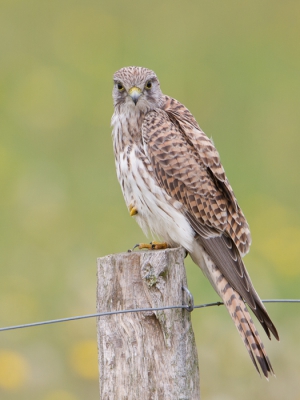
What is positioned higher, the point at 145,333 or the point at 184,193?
the point at 184,193

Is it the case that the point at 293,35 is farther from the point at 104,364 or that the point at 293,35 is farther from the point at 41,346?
the point at 104,364

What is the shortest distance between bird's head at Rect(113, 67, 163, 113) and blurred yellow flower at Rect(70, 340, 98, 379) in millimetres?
1916

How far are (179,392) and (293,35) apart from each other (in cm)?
925

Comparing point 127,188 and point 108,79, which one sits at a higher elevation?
point 108,79

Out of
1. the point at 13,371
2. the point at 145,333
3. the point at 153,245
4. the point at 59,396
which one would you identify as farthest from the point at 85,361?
the point at 145,333

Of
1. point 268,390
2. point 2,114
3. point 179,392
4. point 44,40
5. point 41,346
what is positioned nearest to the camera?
point 179,392

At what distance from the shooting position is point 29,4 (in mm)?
12508

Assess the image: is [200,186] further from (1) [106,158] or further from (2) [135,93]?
(1) [106,158]

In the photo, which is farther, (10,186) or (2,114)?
(2,114)

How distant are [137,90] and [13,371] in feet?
7.21

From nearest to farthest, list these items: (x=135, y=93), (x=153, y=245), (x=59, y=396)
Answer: (x=153, y=245), (x=135, y=93), (x=59, y=396)

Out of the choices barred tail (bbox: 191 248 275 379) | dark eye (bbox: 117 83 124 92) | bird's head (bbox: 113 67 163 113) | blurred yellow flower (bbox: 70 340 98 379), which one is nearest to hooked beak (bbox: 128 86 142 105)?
bird's head (bbox: 113 67 163 113)

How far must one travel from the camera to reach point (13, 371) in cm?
634

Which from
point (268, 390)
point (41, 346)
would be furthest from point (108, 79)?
point (268, 390)
